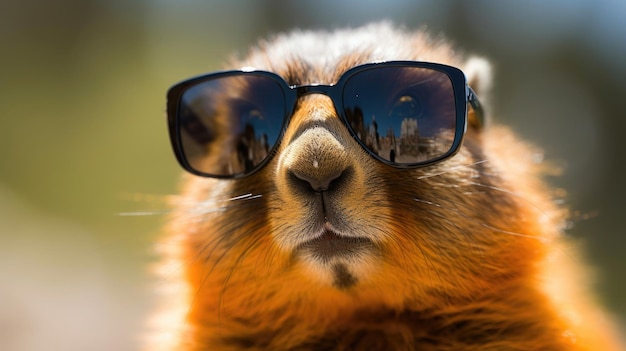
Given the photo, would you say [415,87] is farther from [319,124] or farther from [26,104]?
[26,104]

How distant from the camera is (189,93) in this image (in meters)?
1.88

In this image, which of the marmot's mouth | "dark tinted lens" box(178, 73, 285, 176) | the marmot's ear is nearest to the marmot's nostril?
the marmot's mouth

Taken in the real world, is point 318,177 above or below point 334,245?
above

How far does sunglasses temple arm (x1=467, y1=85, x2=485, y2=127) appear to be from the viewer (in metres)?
1.70

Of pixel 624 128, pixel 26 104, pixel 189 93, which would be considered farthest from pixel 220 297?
pixel 624 128

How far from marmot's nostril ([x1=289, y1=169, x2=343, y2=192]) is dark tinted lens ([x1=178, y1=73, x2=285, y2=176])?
26cm

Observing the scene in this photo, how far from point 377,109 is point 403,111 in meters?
0.08

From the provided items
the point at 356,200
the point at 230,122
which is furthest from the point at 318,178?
the point at 230,122

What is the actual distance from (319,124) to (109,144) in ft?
16.8

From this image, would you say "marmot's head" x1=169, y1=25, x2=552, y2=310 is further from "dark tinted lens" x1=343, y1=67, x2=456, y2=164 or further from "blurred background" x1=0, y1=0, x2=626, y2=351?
"blurred background" x1=0, y1=0, x2=626, y2=351

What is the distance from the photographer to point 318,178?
4.69ft

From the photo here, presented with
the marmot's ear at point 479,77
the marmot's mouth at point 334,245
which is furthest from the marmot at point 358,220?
the marmot's ear at point 479,77

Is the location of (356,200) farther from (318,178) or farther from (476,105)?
(476,105)

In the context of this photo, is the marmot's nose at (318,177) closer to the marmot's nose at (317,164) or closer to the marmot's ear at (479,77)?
the marmot's nose at (317,164)
